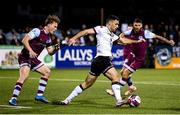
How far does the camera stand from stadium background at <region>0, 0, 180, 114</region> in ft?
45.2

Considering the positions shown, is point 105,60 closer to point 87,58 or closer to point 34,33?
point 34,33

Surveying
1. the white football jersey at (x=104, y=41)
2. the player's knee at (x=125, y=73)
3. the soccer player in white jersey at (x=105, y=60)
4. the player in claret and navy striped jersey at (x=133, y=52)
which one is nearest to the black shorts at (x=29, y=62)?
the soccer player in white jersey at (x=105, y=60)

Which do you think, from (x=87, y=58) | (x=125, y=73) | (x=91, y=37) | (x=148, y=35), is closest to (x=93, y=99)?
(x=125, y=73)

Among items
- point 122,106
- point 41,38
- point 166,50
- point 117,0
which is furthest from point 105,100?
point 117,0

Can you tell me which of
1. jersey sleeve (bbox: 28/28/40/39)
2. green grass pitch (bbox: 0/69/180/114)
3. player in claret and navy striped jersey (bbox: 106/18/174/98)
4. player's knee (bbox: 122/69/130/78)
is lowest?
green grass pitch (bbox: 0/69/180/114)

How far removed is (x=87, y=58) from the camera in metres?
Answer: 32.0

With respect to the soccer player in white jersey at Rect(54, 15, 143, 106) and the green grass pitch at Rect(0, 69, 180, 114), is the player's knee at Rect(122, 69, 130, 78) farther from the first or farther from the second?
the soccer player in white jersey at Rect(54, 15, 143, 106)

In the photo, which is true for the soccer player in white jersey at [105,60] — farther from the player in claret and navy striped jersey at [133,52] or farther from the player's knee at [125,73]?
the player's knee at [125,73]

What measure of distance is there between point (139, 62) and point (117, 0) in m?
29.6

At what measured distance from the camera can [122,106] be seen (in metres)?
13.8

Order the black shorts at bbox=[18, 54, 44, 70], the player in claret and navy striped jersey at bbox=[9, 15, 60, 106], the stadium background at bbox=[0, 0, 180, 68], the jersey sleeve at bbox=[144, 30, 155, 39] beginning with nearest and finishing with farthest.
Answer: the player in claret and navy striped jersey at bbox=[9, 15, 60, 106], the black shorts at bbox=[18, 54, 44, 70], the jersey sleeve at bbox=[144, 30, 155, 39], the stadium background at bbox=[0, 0, 180, 68]

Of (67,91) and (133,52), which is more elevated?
(133,52)

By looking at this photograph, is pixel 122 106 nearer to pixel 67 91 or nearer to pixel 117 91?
pixel 117 91

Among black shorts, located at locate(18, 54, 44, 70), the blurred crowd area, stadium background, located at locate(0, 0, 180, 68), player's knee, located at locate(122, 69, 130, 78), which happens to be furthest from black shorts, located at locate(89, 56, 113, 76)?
stadium background, located at locate(0, 0, 180, 68)
